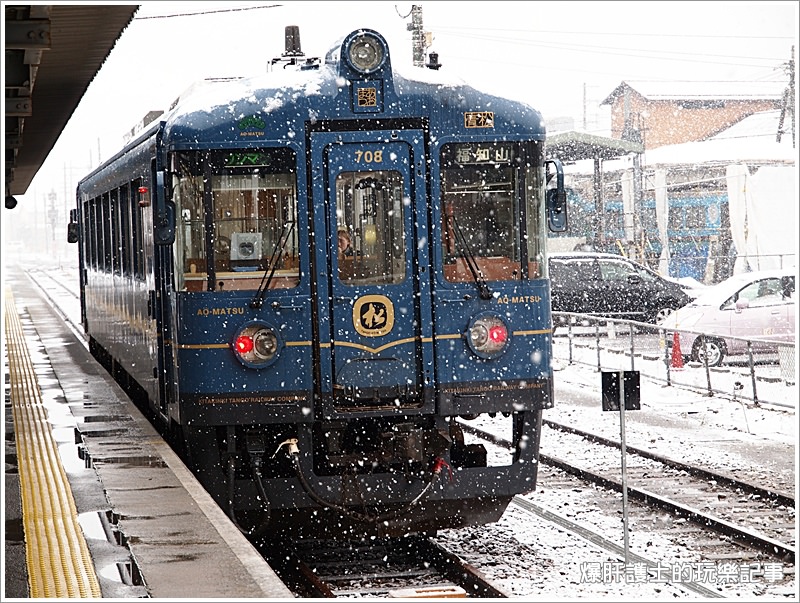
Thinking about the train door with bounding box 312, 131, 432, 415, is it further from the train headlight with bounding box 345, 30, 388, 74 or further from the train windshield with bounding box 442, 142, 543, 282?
the train headlight with bounding box 345, 30, 388, 74

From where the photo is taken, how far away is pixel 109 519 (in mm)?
8242

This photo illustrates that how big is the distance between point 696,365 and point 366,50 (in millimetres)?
10821

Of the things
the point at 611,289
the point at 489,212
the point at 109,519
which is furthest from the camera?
the point at 611,289

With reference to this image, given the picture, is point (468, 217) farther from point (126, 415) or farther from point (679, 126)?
point (679, 126)

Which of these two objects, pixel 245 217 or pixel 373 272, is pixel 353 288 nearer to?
pixel 373 272

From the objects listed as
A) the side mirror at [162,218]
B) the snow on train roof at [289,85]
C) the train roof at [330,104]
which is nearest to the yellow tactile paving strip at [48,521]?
the side mirror at [162,218]

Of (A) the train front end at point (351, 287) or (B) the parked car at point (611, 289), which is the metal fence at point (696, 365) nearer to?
(B) the parked car at point (611, 289)

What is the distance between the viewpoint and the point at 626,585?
330 inches

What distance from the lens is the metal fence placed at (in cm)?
1577

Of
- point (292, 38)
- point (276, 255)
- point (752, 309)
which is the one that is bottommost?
point (752, 309)

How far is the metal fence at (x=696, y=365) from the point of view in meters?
15.8

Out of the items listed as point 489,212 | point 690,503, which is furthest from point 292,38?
point 690,503

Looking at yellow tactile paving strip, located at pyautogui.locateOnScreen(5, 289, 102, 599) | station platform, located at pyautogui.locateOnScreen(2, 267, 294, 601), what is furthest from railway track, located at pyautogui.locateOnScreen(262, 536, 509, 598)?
yellow tactile paving strip, located at pyautogui.locateOnScreen(5, 289, 102, 599)

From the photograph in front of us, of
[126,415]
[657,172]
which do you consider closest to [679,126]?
[657,172]
